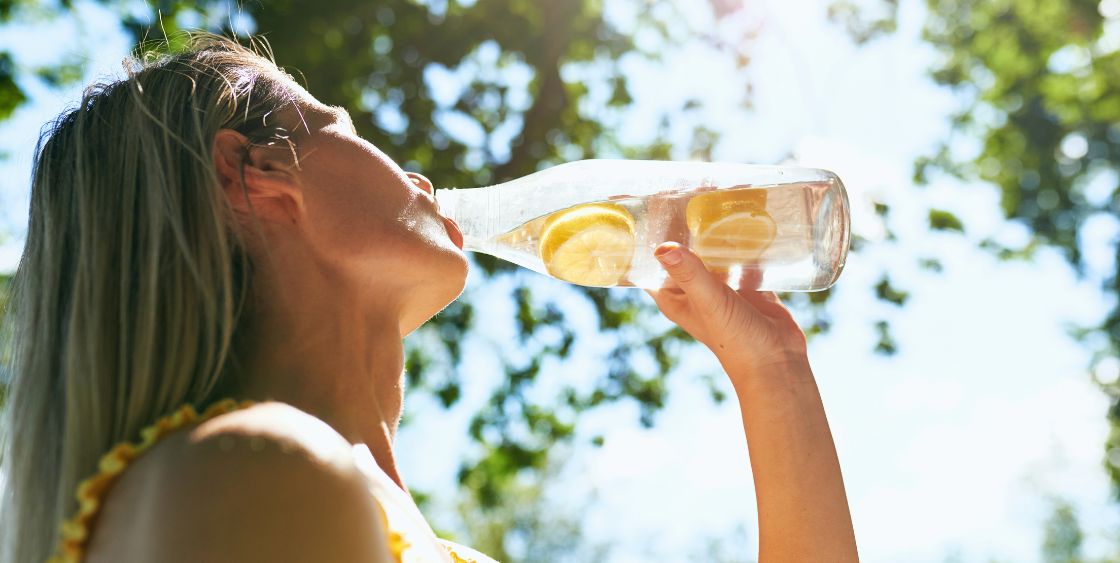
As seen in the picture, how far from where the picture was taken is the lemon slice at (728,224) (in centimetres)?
217

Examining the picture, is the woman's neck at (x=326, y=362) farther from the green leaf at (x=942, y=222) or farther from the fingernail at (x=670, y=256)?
the green leaf at (x=942, y=222)

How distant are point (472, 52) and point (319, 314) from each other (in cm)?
430

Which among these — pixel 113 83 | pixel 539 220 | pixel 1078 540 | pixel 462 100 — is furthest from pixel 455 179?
pixel 1078 540

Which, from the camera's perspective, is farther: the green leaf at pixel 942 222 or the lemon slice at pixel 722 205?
the green leaf at pixel 942 222

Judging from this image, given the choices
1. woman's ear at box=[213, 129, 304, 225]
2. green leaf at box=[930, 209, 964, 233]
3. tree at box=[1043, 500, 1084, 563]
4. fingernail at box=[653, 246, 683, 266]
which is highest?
tree at box=[1043, 500, 1084, 563]

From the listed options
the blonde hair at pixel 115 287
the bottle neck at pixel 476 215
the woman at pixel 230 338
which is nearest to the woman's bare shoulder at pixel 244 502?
the woman at pixel 230 338

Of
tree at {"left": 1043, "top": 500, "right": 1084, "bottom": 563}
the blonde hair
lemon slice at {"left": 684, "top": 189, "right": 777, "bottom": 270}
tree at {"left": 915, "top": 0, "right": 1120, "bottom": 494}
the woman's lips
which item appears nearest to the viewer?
the blonde hair

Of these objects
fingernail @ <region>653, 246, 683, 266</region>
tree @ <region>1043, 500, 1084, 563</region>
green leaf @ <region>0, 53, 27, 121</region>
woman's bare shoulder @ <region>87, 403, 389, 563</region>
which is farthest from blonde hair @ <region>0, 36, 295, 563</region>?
tree @ <region>1043, 500, 1084, 563</region>

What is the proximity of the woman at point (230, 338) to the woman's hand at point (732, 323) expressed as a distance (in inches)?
0.6

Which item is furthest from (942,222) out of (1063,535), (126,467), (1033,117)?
(1063,535)

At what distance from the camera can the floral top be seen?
1.16 m

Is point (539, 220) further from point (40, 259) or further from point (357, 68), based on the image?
point (357, 68)

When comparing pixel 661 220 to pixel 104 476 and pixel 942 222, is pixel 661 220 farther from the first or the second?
pixel 942 222

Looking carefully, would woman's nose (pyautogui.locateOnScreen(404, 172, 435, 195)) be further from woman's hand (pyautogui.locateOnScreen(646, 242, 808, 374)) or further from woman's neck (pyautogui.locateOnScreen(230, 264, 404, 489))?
woman's hand (pyautogui.locateOnScreen(646, 242, 808, 374))
